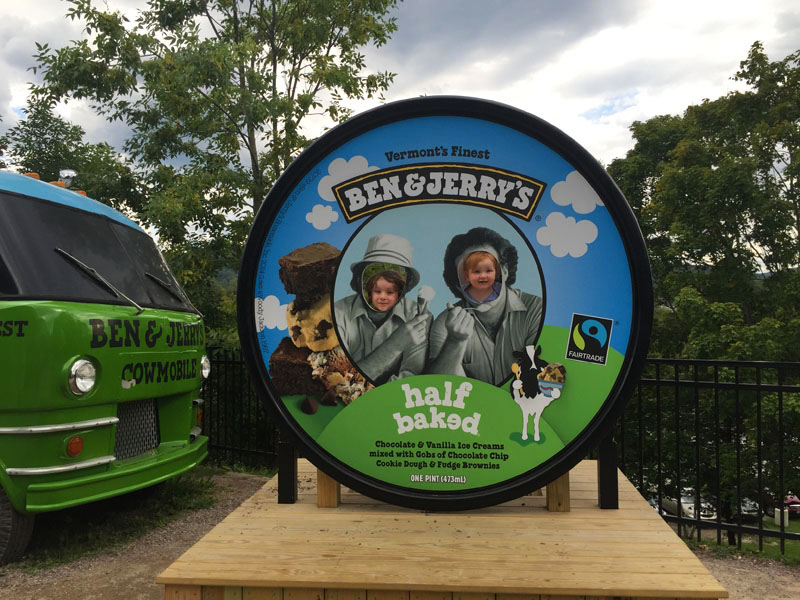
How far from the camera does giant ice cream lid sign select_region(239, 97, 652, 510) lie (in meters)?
2.89

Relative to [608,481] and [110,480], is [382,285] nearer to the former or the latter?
[608,481]

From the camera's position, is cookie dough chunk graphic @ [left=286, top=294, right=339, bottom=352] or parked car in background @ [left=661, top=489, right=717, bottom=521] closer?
cookie dough chunk graphic @ [left=286, top=294, right=339, bottom=352]

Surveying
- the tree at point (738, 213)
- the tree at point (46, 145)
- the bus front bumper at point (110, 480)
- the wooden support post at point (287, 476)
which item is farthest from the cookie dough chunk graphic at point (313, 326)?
the tree at point (738, 213)

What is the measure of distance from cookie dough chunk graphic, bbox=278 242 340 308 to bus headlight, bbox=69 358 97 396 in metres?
1.58

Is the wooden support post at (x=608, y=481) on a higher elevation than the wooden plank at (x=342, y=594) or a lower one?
higher

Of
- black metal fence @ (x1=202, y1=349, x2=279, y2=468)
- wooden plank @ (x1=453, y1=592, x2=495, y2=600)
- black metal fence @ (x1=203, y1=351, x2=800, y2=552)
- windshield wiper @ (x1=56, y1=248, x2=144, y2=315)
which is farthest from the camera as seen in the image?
black metal fence @ (x1=203, y1=351, x2=800, y2=552)

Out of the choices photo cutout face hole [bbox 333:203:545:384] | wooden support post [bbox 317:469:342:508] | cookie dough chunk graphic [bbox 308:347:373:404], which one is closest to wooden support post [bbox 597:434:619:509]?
photo cutout face hole [bbox 333:203:545:384]

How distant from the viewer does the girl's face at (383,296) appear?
298 centimetres

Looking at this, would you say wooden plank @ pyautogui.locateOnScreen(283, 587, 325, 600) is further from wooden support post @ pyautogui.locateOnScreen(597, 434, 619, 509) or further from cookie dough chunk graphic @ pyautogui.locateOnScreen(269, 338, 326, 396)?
wooden support post @ pyautogui.locateOnScreen(597, 434, 619, 509)

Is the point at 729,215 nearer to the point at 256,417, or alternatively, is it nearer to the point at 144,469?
the point at 256,417

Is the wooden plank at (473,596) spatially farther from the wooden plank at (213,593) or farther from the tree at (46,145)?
the tree at (46,145)

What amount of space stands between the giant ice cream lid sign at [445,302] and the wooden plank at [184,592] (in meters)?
0.83

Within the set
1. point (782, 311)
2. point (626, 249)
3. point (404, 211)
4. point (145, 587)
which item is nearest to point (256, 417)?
point (145, 587)

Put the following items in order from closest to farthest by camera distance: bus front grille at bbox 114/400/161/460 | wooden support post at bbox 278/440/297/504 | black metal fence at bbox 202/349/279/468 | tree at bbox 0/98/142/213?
wooden support post at bbox 278/440/297/504, bus front grille at bbox 114/400/161/460, black metal fence at bbox 202/349/279/468, tree at bbox 0/98/142/213
